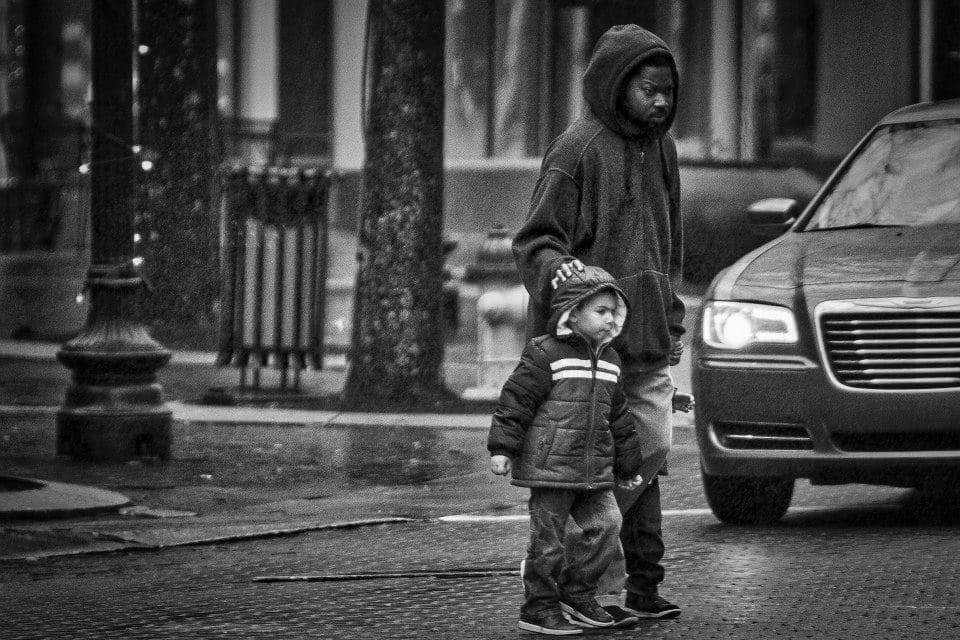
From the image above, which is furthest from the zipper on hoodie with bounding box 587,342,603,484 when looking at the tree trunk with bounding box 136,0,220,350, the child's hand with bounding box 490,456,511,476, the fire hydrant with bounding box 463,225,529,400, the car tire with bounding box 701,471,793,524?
the tree trunk with bounding box 136,0,220,350

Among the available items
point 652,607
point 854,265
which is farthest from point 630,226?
point 854,265

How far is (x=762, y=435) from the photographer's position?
27.6 feet

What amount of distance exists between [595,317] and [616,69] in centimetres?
81

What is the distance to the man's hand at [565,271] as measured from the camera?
20.2 ft

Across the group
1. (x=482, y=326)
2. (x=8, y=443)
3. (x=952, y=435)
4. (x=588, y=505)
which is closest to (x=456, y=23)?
(x=482, y=326)

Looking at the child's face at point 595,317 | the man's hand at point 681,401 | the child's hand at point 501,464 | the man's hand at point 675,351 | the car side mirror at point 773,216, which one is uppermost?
the car side mirror at point 773,216

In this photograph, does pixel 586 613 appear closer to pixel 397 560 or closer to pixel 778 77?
pixel 397 560

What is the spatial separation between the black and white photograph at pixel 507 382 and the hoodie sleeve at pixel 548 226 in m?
0.01

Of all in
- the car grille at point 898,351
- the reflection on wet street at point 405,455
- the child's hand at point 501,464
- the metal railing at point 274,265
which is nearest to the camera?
the child's hand at point 501,464

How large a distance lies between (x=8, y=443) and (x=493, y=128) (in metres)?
10.9

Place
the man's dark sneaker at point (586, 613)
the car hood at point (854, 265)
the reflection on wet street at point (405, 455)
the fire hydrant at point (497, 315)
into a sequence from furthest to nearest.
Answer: the fire hydrant at point (497, 315), the reflection on wet street at point (405, 455), the car hood at point (854, 265), the man's dark sneaker at point (586, 613)

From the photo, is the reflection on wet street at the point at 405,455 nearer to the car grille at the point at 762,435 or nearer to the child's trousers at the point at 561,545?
the car grille at the point at 762,435

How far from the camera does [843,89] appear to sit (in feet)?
70.3

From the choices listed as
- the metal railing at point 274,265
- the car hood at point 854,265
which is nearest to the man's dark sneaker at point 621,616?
the car hood at point 854,265
